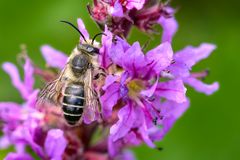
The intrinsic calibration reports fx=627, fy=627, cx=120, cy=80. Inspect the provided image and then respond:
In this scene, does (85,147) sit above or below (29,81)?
below

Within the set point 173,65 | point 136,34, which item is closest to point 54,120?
point 173,65

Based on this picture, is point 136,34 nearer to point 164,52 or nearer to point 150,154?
point 150,154

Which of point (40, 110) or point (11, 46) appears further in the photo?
point (11, 46)

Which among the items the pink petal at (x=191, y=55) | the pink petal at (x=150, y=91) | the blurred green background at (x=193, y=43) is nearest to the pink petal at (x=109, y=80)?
the pink petal at (x=150, y=91)

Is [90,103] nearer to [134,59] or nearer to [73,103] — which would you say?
[73,103]

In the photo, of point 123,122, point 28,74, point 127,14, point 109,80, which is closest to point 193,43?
point 28,74

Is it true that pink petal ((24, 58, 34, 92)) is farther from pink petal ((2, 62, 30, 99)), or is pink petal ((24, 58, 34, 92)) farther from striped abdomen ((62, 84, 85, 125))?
striped abdomen ((62, 84, 85, 125))

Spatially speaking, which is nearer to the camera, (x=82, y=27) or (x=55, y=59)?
(x=82, y=27)
